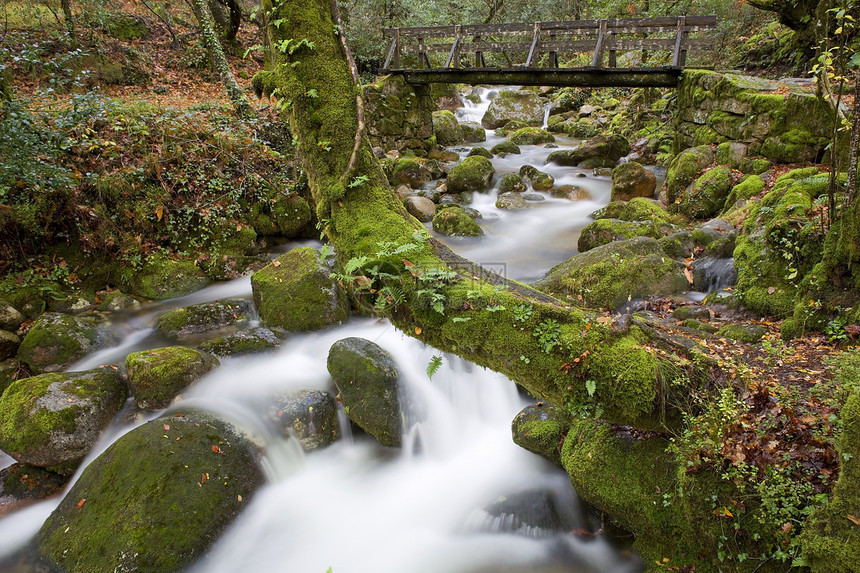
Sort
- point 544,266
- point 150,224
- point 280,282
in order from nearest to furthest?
1. point 280,282
2. point 150,224
3. point 544,266

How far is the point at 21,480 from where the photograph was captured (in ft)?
16.0

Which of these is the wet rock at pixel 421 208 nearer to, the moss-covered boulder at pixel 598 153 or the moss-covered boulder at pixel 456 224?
the moss-covered boulder at pixel 456 224

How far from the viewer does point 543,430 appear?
15.7 feet

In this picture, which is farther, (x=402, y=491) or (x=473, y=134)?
(x=473, y=134)

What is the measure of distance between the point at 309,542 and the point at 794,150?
416 inches

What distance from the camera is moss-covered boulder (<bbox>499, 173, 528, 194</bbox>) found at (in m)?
13.4

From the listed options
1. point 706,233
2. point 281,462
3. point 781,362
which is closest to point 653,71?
point 706,233

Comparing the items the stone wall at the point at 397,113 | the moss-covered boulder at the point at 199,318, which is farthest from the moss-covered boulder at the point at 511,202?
the moss-covered boulder at the point at 199,318

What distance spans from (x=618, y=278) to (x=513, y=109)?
17021 millimetres

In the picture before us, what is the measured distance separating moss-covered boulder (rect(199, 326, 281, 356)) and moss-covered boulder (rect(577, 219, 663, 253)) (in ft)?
20.0

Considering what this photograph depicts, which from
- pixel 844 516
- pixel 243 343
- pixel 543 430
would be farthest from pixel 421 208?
pixel 844 516

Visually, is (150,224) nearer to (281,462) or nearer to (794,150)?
(281,462)

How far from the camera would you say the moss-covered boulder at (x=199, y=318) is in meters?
7.12

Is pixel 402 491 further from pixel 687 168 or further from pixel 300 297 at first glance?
pixel 687 168
